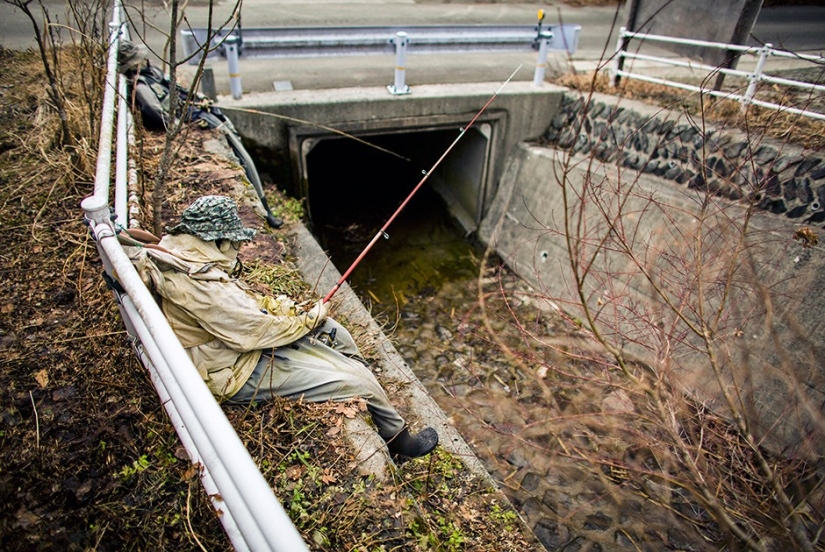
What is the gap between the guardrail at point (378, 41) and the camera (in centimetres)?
709

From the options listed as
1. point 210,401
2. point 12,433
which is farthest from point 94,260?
point 210,401

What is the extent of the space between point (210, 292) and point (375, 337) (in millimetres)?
2135

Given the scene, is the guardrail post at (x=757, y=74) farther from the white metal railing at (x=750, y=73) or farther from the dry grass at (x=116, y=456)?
the dry grass at (x=116, y=456)

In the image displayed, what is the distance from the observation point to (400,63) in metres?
7.67

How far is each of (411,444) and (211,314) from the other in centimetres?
176

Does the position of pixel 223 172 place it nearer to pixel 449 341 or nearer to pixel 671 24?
pixel 449 341

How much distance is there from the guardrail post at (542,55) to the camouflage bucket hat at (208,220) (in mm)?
6729

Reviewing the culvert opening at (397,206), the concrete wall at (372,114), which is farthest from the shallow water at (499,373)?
the concrete wall at (372,114)

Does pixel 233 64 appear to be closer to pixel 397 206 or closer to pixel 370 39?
pixel 370 39

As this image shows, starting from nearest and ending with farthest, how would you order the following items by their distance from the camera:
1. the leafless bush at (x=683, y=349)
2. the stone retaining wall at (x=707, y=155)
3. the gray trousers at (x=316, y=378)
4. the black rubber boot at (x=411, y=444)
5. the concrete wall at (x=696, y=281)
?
the gray trousers at (x=316, y=378), the black rubber boot at (x=411, y=444), the leafless bush at (x=683, y=349), the concrete wall at (x=696, y=281), the stone retaining wall at (x=707, y=155)

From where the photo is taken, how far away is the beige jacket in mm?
2746

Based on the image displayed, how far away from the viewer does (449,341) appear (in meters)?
6.89

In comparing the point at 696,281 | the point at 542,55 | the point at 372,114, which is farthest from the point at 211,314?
the point at 542,55

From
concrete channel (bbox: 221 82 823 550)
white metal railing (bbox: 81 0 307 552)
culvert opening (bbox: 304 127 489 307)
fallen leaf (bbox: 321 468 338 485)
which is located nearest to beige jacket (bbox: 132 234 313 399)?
white metal railing (bbox: 81 0 307 552)
